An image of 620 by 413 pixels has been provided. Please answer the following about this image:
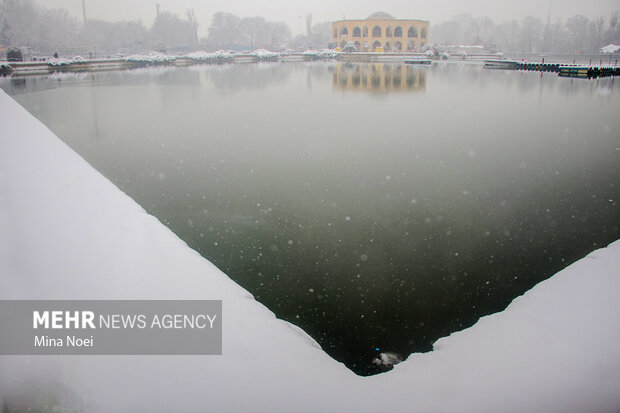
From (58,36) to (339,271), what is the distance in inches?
2692

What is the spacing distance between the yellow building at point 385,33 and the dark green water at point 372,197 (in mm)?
52756

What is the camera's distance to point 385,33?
64125 millimetres

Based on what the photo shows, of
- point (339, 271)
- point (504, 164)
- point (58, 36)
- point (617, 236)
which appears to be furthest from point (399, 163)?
point (58, 36)

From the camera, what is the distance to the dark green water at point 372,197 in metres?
4.43

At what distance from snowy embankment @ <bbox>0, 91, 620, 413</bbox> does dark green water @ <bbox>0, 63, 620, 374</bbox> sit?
503 mm

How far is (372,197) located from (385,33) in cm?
6371

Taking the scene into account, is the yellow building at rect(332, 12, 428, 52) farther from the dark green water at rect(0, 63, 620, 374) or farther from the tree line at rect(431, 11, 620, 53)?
the dark green water at rect(0, 63, 620, 374)

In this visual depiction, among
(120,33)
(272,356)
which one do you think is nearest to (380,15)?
(120,33)

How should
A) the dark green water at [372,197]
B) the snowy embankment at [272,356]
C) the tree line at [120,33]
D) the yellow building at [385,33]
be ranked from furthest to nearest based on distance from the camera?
the yellow building at [385,33] < the tree line at [120,33] < the dark green water at [372,197] < the snowy embankment at [272,356]

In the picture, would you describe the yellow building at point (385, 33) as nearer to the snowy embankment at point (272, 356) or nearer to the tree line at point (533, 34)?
the tree line at point (533, 34)

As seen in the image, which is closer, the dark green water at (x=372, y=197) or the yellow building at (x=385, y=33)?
the dark green water at (x=372, y=197)

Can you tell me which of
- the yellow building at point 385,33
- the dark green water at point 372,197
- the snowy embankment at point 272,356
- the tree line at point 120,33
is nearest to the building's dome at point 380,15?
the yellow building at point 385,33

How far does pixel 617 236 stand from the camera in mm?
5785

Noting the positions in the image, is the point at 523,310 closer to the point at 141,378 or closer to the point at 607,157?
the point at 141,378
